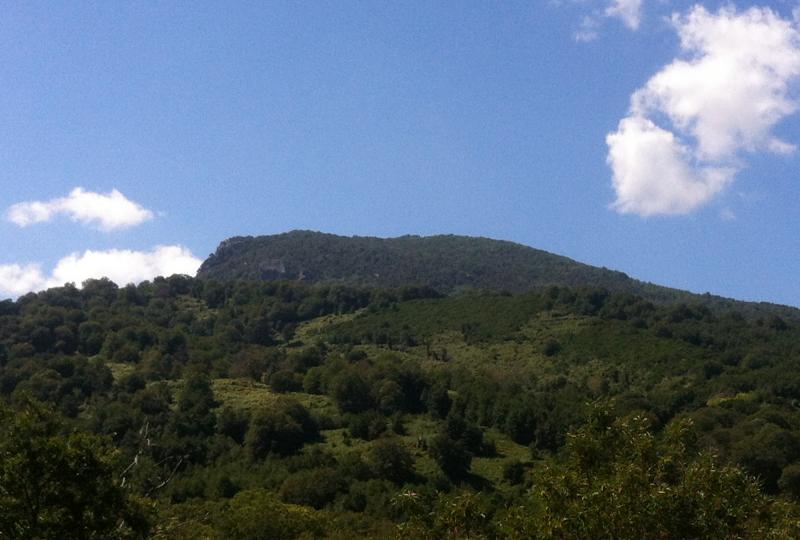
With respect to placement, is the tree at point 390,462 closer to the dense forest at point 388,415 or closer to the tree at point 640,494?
the dense forest at point 388,415

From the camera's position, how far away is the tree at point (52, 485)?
16.6 m

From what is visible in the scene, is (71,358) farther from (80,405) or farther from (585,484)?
(585,484)

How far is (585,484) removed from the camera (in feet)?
56.7

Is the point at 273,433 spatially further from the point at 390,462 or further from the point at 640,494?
the point at 640,494

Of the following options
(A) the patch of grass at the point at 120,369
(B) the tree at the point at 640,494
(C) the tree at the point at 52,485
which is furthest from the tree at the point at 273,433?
(B) the tree at the point at 640,494

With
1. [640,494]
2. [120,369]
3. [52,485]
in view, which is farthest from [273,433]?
[640,494]

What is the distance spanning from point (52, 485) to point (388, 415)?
71.8m

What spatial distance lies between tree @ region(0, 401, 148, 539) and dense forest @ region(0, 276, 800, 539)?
5 cm

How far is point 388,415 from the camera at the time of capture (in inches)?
3455

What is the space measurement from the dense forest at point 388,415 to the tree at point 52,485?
0.05 metres

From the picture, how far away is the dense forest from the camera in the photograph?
17.1 meters

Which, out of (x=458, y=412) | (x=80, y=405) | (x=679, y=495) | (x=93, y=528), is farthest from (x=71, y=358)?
(x=679, y=495)

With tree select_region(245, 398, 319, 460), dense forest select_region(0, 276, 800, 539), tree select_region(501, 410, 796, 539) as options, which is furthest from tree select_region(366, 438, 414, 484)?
tree select_region(501, 410, 796, 539)

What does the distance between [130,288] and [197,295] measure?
1376 centimetres
